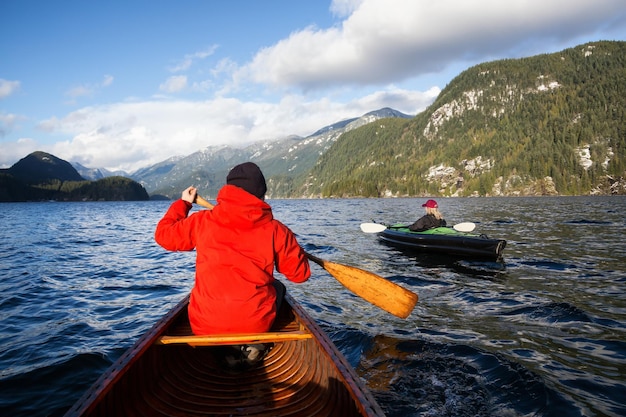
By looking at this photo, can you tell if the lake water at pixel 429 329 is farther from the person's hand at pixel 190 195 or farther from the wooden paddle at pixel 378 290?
the person's hand at pixel 190 195

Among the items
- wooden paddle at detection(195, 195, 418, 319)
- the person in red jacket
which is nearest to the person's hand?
the person in red jacket

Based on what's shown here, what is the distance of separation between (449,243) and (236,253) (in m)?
14.0

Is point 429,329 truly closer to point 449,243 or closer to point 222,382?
point 222,382

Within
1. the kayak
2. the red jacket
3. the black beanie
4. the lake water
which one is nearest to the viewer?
the red jacket

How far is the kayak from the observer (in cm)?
1433

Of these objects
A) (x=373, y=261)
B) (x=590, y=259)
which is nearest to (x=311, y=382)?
(x=373, y=261)

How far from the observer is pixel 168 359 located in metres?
5.14

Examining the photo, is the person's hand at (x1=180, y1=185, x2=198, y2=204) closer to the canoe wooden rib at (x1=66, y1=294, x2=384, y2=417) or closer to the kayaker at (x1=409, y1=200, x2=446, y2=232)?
the canoe wooden rib at (x1=66, y1=294, x2=384, y2=417)

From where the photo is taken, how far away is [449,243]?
1597 cm

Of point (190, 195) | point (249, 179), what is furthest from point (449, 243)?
point (249, 179)

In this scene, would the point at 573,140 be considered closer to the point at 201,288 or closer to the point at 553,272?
the point at 553,272

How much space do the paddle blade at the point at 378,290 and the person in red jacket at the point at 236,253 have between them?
6.89ft

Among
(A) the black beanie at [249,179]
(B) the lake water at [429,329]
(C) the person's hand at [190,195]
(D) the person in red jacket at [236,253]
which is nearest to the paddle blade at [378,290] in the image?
(B) the lake water at [429,329]

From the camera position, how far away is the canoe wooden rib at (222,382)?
370 cm
